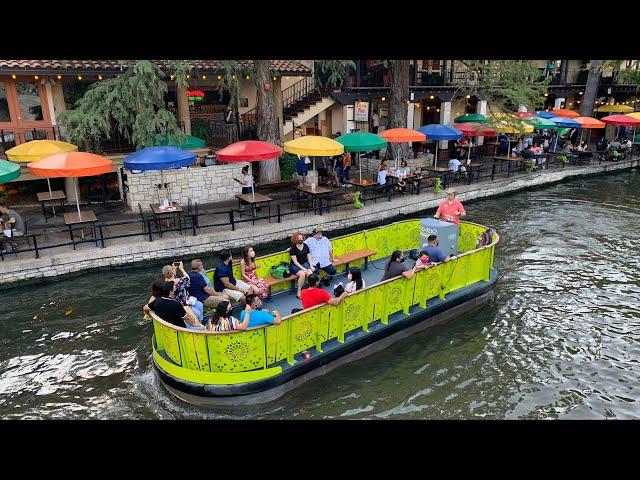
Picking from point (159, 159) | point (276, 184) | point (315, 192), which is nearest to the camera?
point (159, 159)

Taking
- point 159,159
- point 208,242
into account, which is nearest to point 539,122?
point 208,242

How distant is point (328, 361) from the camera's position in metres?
8.34

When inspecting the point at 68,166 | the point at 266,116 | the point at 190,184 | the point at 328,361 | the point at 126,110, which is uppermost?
the point at 126,110

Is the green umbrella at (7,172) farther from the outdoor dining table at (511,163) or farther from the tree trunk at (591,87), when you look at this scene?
the tree trunk at (591,87)

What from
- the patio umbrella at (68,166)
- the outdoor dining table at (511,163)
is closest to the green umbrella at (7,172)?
the patio umbrella at (68,166)

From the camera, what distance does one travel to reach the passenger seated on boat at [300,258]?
32.8 feet

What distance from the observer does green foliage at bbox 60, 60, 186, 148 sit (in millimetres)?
15977

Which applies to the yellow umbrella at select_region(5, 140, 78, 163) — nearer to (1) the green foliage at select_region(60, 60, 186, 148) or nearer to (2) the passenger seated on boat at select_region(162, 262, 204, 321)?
(1) the green foliage at select_region(60, 60, 186, 148)

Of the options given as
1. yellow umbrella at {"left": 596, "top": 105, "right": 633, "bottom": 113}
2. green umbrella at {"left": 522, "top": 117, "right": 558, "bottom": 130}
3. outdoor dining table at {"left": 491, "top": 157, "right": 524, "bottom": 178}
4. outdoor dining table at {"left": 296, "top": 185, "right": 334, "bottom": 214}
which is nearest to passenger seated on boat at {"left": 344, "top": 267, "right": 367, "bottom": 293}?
outdoor dining table at {"left": 296, "top": 185, "right": 334, "bottom": 214}

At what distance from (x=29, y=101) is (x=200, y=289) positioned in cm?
1346

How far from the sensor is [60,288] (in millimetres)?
12070

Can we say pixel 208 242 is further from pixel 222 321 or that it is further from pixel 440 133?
pixel 440 133

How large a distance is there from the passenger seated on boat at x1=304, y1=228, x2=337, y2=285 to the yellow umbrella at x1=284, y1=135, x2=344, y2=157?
521 centimetres
